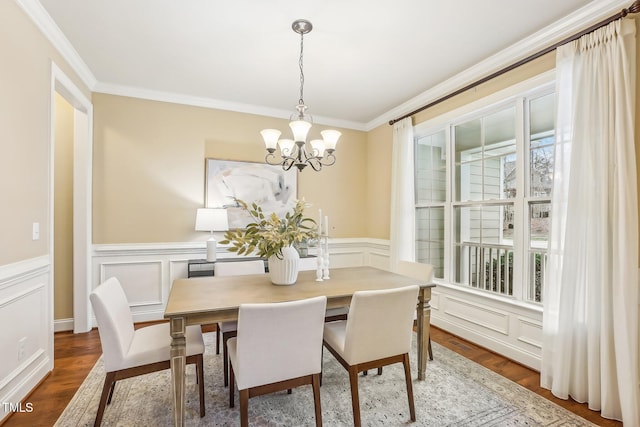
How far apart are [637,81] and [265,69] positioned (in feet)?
9.30

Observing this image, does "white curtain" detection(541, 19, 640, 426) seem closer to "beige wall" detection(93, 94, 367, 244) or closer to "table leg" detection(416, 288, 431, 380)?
"table leg" detection(416, 288, 431, 380)

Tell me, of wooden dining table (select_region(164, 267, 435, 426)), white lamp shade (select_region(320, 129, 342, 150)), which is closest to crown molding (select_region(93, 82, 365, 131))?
white lamp shade (select_region(320, 129, 342, 150))

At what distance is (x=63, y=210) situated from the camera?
322cm

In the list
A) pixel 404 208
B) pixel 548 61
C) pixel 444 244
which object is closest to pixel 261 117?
pixel 404 208

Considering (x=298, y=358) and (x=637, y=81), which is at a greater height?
(x=637, y=81)

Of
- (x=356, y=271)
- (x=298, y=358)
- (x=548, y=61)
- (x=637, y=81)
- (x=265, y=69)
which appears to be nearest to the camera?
(x=298, y=358)

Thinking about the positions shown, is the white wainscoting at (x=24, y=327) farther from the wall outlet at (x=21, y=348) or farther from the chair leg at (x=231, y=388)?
the chair leg at (x=231, y=388)

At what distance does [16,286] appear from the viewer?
197 cm

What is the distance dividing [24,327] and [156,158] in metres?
2.06

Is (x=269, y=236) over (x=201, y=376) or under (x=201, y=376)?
over

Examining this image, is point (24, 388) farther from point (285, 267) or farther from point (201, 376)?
point (285, 267)

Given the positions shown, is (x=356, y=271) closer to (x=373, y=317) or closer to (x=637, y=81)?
(x=373, y=317)

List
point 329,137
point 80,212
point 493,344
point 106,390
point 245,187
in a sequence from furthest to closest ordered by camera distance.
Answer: point 245,187, point 80,212, point 493,344, point 329,137, point 106,390

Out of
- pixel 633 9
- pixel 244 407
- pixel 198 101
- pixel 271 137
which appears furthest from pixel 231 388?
pixel 633 9
